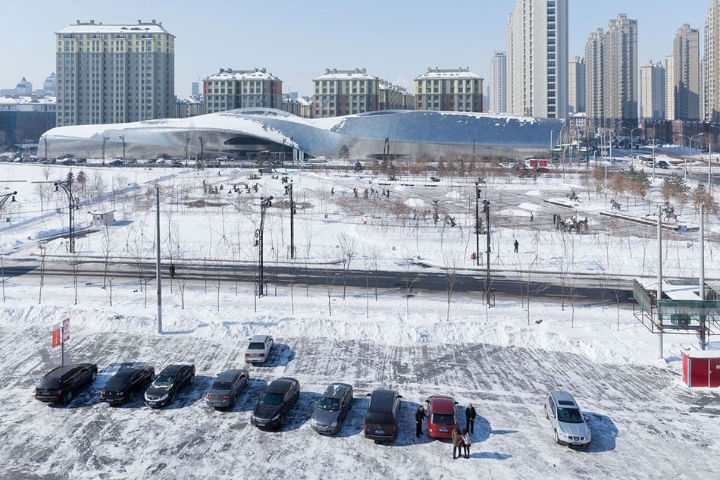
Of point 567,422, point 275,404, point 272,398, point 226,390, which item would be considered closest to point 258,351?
point 226,390

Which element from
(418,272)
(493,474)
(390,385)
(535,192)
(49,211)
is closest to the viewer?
(493,474)

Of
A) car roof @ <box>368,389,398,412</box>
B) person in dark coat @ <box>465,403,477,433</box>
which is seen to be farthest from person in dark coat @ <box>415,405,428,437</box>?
person in dark coat @ <box>465,403,477,433</box>

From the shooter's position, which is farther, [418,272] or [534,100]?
[534,100]

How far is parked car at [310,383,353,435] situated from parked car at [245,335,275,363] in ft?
14.3

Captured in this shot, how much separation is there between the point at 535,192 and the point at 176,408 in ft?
192

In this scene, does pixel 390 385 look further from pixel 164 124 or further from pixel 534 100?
pixel 534 100

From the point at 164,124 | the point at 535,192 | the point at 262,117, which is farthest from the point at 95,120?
the point at 535,192

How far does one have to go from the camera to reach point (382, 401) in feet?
57.4

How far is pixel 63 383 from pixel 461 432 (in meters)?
11.6

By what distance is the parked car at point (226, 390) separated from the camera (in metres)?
18.5

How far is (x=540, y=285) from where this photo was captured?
33.3m

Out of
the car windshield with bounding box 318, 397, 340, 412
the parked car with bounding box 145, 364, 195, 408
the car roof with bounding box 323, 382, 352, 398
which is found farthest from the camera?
the parked car with bounding box 145, 364, 195, 408

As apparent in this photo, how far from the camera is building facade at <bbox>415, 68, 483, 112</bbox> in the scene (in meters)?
180

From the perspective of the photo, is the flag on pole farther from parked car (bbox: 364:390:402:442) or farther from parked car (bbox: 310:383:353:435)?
parked car (bbox: 364:390:402:442)
